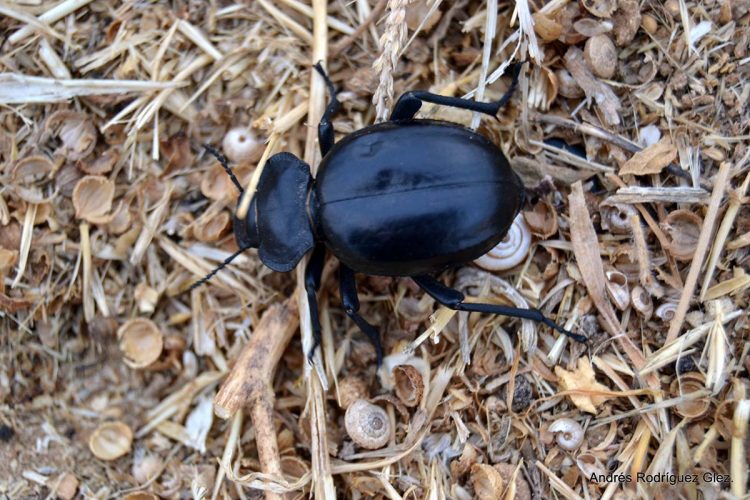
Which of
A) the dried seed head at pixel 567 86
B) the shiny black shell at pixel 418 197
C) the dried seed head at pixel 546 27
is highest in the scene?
Result: the dried seed head at pixel 546 27

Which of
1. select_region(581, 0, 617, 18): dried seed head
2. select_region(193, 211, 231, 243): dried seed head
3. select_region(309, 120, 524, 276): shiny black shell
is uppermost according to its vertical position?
select_region(581, 0, 617, 18): dried seed head

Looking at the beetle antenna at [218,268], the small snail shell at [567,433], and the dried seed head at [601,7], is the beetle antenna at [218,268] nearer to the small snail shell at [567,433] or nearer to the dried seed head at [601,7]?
the small snail shell at [567,433]

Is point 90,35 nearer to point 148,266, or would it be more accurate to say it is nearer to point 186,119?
point 186,119

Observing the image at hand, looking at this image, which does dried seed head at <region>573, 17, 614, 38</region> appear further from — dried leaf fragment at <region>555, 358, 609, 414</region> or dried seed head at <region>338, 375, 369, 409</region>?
dried seed head at <region>338, 375, 369, 409</region>

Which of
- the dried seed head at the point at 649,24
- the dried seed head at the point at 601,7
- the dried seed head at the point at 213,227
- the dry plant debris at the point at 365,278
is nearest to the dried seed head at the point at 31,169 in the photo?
the dry plant debris at the point at 365,278

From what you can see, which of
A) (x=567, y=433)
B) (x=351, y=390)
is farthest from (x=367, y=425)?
(x=567, y=433)

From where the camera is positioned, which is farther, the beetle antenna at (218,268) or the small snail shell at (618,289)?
the beetle antenna at (218,268)

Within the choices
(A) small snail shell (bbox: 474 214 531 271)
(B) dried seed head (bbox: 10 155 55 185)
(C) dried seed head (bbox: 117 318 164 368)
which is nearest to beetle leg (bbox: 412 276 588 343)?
(A) small snail shell (bbox: 474 214 531 271)

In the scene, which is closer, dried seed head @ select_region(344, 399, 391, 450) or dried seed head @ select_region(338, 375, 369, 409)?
dried seed head @ select_region(344, 399, 391, 450)
